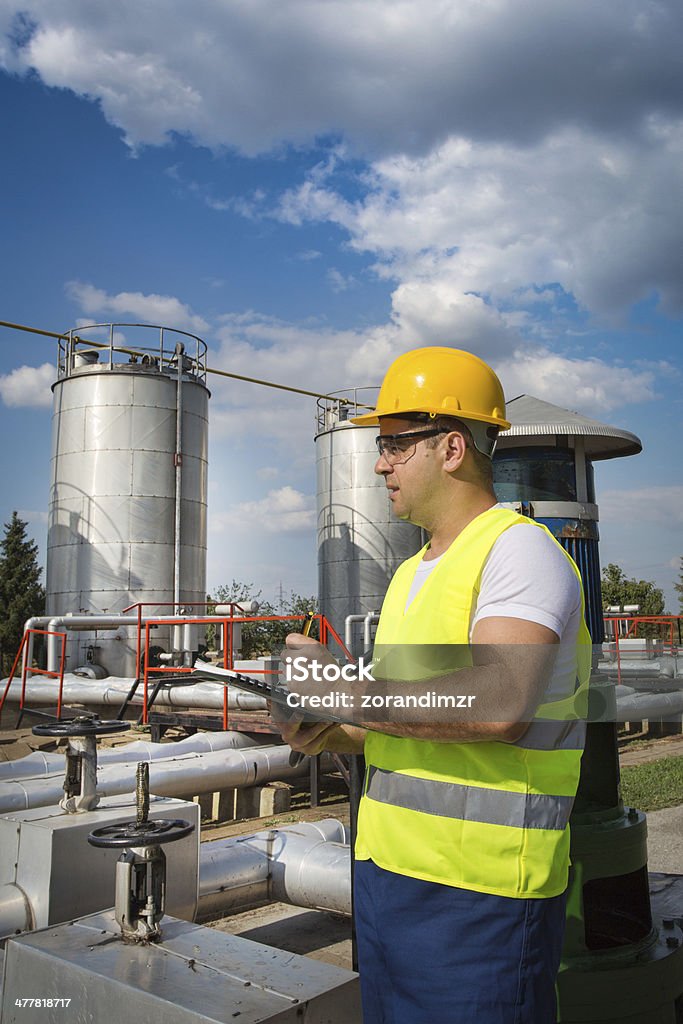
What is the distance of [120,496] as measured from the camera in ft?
48.8

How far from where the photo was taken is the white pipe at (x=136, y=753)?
6.50 metres

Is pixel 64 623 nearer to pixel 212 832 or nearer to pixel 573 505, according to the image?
pixel 212 832

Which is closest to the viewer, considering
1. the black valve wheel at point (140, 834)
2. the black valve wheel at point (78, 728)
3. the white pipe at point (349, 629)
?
the black valve wheel at point (140, 834)

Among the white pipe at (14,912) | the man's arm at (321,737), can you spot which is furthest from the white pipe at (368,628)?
the man's arm at (321,737)

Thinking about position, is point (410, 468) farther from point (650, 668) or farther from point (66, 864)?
point (650, 668)

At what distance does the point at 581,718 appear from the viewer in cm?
173

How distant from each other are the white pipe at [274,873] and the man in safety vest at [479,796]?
243cm

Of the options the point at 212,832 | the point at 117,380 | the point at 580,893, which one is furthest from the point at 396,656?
the point at 117,380

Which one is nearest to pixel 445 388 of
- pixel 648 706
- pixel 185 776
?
pixel 185 776

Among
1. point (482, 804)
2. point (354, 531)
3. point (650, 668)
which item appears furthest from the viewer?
point (354, 531)

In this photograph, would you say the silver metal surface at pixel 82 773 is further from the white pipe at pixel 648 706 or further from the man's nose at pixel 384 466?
the white pipe at pixel 648 706

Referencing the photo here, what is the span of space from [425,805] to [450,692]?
0.30 metres

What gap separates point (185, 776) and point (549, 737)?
5.84 meters

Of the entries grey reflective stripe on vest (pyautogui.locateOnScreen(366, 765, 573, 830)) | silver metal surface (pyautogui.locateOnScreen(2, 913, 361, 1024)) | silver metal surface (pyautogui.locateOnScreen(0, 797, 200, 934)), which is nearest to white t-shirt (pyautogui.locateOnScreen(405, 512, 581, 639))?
grey reflective stripe on vest (pyautogui.locateOnScreen(366, 765, 573, 830))
